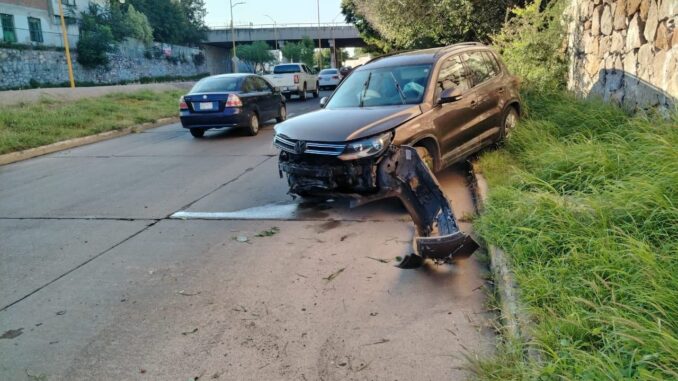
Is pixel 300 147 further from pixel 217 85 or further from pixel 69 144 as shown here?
pixel 69 144

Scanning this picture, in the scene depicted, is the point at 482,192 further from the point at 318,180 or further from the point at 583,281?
the point at 583,281

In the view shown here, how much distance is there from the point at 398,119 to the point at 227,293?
9.20ft

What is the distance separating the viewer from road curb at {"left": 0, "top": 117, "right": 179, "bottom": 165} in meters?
11.5

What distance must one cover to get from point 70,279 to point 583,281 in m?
4.20

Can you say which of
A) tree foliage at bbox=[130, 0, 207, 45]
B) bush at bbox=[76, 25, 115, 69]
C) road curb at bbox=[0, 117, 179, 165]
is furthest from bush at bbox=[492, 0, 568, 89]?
tree foliage at bbox=[130, 0, 207, 45]

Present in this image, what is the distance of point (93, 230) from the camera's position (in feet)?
19.6

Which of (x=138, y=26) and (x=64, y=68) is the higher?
(x=138, y=26)

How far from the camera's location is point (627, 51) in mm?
7566

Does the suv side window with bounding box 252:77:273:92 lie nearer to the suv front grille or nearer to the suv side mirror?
the suv front grille

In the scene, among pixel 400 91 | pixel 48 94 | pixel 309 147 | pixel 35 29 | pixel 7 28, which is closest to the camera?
pixel 309 147

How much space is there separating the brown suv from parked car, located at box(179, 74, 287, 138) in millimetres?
6349

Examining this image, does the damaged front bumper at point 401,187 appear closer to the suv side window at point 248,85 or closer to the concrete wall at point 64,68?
the suv side window at point 248,85

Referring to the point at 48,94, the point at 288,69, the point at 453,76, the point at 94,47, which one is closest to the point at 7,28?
the point at 94,47

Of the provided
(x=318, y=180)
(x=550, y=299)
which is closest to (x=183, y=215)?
(x=318, y=180)
